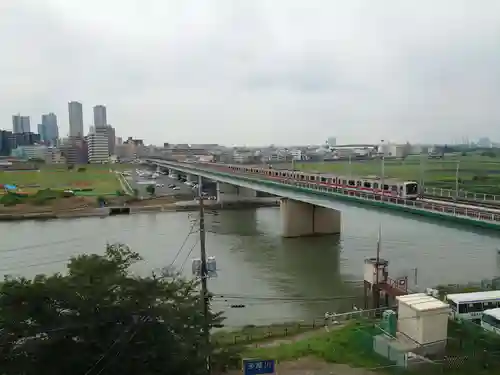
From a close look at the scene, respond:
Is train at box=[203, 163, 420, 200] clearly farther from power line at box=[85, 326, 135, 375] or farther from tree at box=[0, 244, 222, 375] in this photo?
power line at box=[85, 326, 135, 375]

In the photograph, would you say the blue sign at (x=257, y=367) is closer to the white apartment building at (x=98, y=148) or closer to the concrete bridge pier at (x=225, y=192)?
the concrete bridge pier at (x=225, y=192)

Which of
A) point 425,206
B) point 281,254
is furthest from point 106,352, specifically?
point 281,254

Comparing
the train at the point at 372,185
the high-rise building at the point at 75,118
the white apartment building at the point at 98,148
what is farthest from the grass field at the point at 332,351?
the high-rise building at the point at 75,118

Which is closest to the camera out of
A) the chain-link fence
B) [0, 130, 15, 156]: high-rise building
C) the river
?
the chain-link fence

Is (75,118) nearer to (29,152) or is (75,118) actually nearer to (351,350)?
(29,152)

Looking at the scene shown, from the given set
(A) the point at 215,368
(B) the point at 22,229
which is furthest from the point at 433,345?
(B) the point at 22,229

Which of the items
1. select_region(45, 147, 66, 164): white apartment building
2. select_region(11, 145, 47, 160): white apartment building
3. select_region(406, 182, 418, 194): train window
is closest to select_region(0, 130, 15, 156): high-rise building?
select_region(11, 145, 47, 160): white apartment building
